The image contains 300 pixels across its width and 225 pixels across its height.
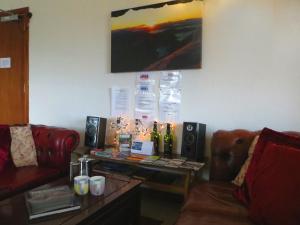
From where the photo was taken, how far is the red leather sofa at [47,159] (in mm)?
2047

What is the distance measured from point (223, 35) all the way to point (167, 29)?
520 mm

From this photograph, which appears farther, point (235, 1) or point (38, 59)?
point (38, 59)

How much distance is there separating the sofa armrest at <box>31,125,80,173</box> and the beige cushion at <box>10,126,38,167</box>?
51mm

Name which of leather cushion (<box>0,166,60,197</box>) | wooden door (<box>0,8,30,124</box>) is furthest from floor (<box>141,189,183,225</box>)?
wooden door (<box>0,8,30,124</box>)

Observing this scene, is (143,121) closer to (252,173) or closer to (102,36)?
(102,36)

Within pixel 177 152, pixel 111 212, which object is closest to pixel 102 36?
pixel 177 152

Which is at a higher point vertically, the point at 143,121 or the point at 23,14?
the point at 23,14

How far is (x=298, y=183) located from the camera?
51.4 inches

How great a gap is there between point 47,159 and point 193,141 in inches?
51.6

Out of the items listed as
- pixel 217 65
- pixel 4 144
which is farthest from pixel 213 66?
pixel 4 144

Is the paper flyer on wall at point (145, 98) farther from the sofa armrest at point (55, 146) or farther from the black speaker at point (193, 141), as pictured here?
the sofa armrest at point (55, 146)

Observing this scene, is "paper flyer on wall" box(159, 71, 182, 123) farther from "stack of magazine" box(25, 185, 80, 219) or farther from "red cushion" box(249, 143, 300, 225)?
"stack of magazine" box(25, 185, 80, 219)

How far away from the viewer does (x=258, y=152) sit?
1.72 m

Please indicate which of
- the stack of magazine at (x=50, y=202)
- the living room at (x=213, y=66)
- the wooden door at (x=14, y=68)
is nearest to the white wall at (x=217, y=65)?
the living room at (x=213, y=66)
